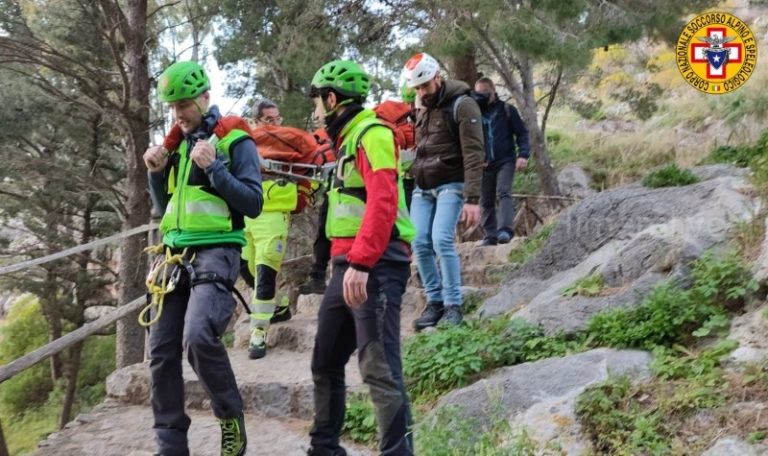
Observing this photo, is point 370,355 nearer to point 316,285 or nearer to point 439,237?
point 439,237

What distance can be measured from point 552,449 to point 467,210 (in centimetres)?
232

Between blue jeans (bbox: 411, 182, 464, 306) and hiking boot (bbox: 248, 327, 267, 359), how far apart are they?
1460 millimetres

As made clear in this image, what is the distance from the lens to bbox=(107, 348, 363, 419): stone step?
479 cm

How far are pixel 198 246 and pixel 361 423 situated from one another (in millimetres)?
1587

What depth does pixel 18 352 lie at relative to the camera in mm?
21172

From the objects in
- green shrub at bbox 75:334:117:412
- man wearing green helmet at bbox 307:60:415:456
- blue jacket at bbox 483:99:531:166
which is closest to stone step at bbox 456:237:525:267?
blue jacket at bbox 483:99:531:166

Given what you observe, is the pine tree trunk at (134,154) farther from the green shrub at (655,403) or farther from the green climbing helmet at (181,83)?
the green shrub at (655,403)

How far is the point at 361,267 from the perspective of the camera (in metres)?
3.00

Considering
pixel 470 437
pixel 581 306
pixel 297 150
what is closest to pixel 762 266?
pixel 581 306

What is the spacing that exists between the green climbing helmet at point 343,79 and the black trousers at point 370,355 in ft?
2.84

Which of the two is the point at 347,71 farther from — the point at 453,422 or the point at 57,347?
the point at 57,347

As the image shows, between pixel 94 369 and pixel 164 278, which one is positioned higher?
pixel 164 278

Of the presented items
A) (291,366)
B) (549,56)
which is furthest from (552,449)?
(549,56)

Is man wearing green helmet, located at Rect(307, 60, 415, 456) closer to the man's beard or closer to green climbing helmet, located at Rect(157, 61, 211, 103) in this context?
green climbing helmet, located at Rect(157, 61, 211, 103)
